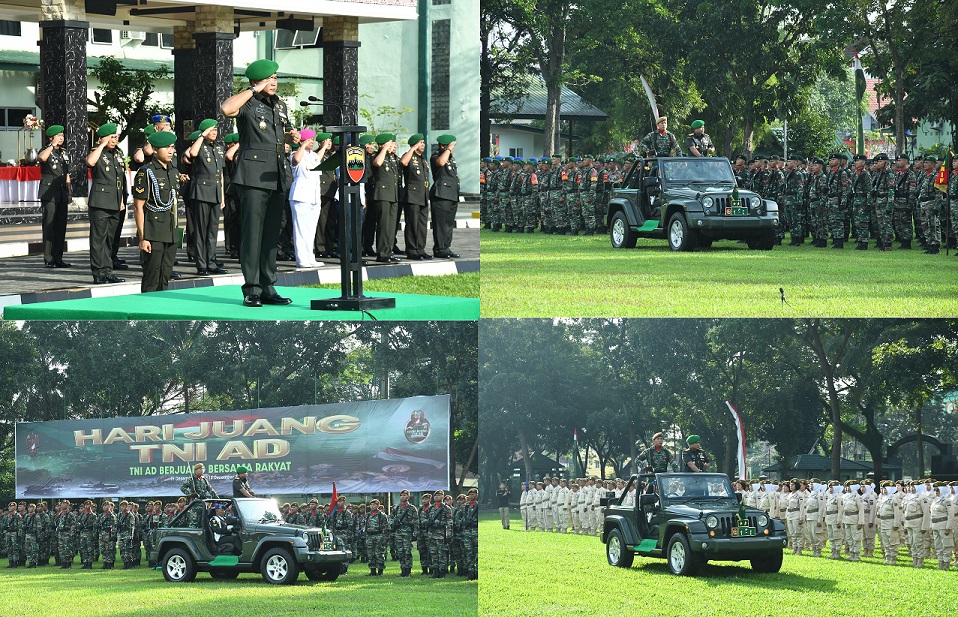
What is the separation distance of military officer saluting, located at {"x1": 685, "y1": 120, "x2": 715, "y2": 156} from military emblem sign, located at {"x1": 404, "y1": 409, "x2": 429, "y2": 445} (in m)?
8.50

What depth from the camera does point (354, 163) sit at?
7539mm

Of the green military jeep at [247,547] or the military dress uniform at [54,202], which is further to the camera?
the military dress uniform at [54,202]

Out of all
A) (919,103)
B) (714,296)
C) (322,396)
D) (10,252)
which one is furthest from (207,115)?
(322,396)

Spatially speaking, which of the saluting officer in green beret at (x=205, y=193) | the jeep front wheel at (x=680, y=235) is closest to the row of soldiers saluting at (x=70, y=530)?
the saluting officer in green beret at (x=205, y=193)

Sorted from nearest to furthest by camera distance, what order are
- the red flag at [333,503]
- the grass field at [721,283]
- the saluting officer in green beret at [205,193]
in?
the red flag at [333,503] < the grass field at [721,283] < the saluting officer in green beret at [205,193]

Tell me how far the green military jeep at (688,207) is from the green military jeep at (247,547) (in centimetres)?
723

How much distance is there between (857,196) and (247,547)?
371 inches

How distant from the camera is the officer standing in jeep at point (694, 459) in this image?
10797 mm

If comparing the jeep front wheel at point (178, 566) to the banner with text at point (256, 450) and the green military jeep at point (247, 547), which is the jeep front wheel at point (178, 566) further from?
the banner with text at point (256, 450)

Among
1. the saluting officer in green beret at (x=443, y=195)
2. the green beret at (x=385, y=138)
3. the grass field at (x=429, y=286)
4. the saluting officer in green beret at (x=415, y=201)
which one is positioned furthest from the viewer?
the saluting officer in green beret at (x=443, y=195)

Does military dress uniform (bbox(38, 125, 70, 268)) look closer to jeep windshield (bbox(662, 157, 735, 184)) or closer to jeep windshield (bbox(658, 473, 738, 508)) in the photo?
jeep windshield (bbox(658, 473, 738, 508))

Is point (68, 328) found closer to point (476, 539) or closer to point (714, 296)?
point (476, 539)

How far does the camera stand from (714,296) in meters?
10.7

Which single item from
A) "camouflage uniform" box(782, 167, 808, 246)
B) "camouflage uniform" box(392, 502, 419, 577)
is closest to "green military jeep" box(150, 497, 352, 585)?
"camouflage uniform" box(392, 502, 419, 577)
